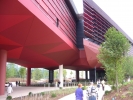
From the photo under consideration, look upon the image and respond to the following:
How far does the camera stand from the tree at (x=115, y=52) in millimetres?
13883

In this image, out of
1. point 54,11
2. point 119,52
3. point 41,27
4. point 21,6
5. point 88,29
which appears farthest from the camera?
point 88,29

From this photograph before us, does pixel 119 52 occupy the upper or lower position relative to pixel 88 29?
lower

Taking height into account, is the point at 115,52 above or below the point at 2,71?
above

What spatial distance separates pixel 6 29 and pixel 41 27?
Result: 363cm

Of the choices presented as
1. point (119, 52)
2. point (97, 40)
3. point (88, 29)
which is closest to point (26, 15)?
point (119, 52)

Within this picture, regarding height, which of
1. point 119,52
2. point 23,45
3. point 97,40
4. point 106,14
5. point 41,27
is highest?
point 106,14

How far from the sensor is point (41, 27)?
55.6 ft

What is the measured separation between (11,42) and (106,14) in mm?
31098

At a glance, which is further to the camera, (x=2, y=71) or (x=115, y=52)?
(x=2, y=71)

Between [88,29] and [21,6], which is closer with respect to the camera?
[21,6]

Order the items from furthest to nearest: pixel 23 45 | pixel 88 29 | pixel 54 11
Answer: pixel 88 29 → pixel 54 11 → pixel 23 45

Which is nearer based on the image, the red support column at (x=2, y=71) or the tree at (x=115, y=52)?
the tree at (x=115, y=52)

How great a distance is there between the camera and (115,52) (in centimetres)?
1390

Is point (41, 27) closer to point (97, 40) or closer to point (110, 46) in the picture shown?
point (110, 46)
